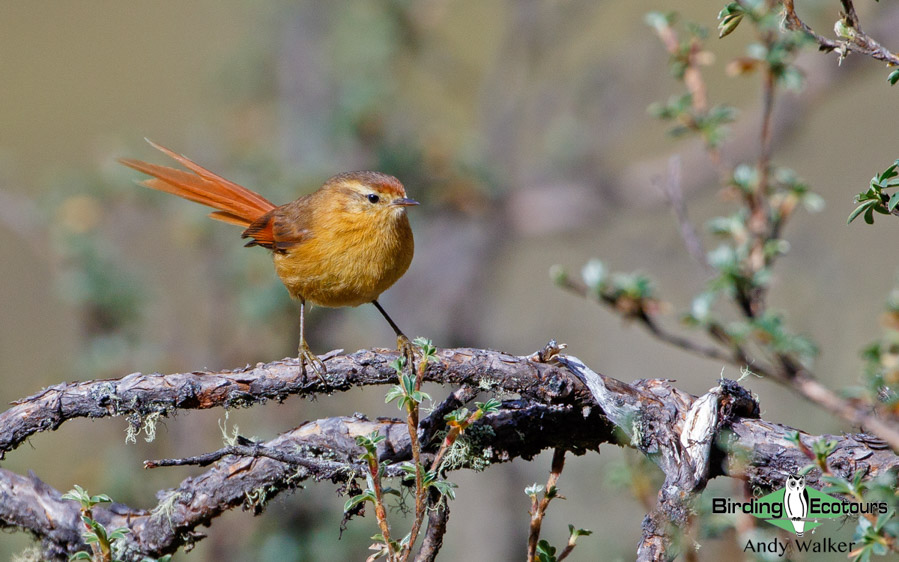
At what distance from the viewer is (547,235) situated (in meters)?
7.07

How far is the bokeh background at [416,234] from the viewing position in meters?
5.16

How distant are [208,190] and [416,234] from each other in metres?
2.23

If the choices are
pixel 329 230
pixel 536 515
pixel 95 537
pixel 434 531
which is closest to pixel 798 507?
pixel 536 515

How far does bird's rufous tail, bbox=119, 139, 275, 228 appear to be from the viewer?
14.5ft

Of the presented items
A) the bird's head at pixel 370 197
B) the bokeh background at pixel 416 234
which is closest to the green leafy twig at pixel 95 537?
the bird's head at pixel 370 197

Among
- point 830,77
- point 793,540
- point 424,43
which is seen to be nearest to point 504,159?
point 424,43

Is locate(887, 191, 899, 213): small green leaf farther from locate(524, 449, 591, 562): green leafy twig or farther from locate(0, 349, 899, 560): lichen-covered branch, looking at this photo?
locate(524, 449, 591, 562): green leafy twig

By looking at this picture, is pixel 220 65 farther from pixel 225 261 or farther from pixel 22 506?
pixel 22 506

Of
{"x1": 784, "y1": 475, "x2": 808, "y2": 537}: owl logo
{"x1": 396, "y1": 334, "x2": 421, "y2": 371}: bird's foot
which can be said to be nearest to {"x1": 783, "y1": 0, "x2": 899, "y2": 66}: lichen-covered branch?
{"x1": 784, "y1": 475, "x2": 808, "y2": 537}: owl logo

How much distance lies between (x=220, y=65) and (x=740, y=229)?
608 centimetres

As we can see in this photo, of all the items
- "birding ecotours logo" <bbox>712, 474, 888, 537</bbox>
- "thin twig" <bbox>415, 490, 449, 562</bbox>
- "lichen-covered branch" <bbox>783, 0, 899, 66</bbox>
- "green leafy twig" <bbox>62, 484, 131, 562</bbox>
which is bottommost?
"green leafy twig" <bbox>62, 484, 131, 562</bbox>

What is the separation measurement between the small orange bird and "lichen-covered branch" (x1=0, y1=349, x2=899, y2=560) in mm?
978

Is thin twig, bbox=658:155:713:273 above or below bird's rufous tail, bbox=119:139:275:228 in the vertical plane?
below

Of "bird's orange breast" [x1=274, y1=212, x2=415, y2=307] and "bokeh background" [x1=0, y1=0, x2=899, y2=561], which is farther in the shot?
"bokeh background" [x1=0, y1=0, x2=899, y2=561]
